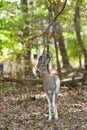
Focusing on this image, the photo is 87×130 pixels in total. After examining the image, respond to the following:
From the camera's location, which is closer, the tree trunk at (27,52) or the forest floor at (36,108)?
the forest floor at (36,108)

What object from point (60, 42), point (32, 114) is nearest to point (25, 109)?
point (32, 114)

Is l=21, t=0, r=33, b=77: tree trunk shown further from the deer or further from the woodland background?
the deer

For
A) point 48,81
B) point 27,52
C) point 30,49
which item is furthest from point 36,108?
point 27,52

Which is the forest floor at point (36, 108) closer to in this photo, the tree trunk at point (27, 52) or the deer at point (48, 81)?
the deer at point (48, 81)

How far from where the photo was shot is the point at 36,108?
1124 centimetres

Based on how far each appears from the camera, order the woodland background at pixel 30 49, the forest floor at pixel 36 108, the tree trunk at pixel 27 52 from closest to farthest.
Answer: the forest floor at pixel 36 108, the woodland background at pixel 30 49, the tree trunk at pixel 27 52

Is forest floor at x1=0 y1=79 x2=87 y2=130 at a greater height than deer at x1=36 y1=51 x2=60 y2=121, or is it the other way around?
deer at x1=36 y1=51 x2=60 y2=121

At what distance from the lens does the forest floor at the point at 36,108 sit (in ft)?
30.2

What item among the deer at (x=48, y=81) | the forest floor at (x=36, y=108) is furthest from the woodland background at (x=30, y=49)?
the deer at (x=48, y=81)

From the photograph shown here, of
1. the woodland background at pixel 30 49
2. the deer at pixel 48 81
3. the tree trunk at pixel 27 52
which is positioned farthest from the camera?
the tree trunk at pixel 27 52

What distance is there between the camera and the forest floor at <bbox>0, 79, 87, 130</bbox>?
9202 mm

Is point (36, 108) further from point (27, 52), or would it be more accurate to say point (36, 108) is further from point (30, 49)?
point (27, 52)

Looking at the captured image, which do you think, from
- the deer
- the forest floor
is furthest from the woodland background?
the deer

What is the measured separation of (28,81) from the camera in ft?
50.5
